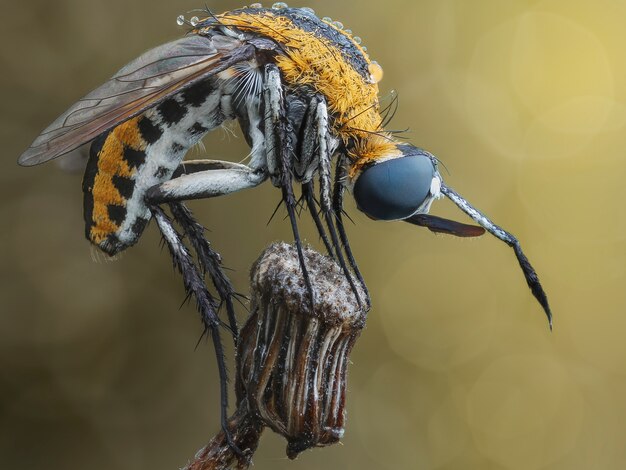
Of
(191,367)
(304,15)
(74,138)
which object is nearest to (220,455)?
(74,138)

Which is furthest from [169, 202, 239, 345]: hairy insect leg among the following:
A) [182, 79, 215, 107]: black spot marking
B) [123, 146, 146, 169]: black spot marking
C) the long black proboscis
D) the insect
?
the long black proboscis

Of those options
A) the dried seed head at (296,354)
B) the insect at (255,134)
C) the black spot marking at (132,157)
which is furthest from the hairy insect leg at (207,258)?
the dried seed head at (296,354)

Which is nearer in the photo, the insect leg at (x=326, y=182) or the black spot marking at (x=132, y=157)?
the insect leg at (x=326, y=182)

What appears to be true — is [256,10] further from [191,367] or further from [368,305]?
[191,367]

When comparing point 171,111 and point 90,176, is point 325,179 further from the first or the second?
point 90,176

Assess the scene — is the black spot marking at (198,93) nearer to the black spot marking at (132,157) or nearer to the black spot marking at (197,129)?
the black spot marking at (197,129)

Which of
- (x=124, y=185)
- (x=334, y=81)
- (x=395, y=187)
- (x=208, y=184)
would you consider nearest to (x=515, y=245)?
(x=395, y=187)
